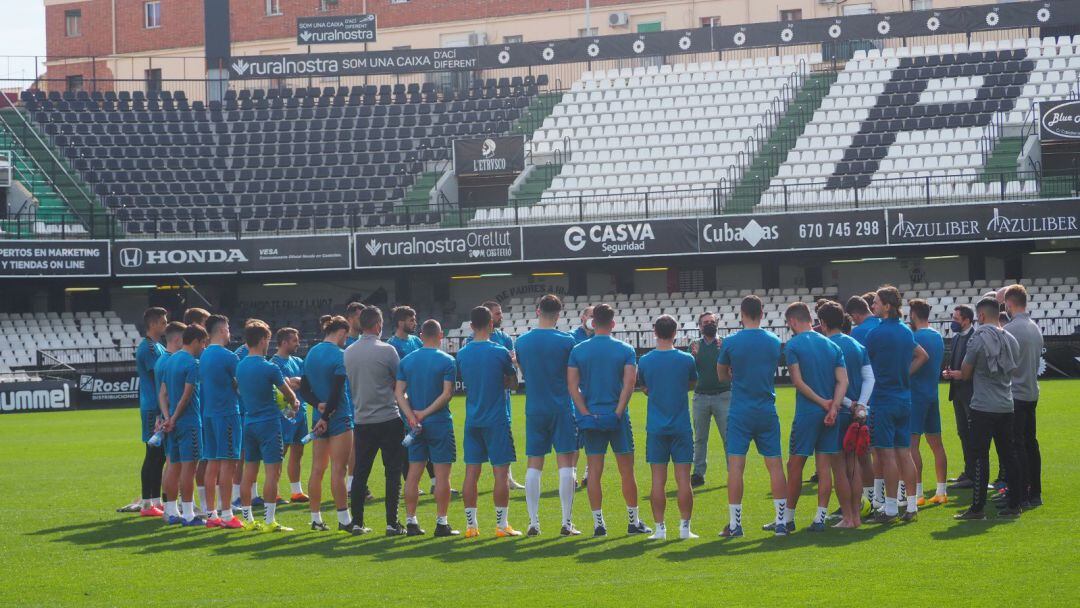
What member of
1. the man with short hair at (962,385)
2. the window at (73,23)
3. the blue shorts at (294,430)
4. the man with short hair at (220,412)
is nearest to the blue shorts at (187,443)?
the man with short hair at (220,412)

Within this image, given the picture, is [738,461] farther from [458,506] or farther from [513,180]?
[513,180]

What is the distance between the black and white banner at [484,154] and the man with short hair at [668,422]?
1101 inches

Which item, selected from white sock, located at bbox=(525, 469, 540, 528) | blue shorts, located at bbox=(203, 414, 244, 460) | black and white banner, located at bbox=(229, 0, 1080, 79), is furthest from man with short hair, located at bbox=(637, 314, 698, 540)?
black and white banner, located at bbox=(229, 0, 1080, 79)

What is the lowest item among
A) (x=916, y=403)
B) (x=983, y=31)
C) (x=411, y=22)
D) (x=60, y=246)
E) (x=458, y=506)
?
(x=458, y=506)

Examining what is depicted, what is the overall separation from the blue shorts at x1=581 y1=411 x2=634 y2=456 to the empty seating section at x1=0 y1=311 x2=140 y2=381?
24.3 m

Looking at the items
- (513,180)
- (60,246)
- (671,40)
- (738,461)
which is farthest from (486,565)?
(671,40)

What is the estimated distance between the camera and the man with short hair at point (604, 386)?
10.3 meters

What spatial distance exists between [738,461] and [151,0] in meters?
51.1

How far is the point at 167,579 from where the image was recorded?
29.9 feet

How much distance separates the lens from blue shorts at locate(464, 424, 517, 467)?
10695 millimetres

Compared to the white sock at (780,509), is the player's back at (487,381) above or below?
above

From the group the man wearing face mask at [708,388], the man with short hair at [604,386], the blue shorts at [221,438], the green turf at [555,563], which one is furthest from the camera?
the man wearing face mask at [708,388]

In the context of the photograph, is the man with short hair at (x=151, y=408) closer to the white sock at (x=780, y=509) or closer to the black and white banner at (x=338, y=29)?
the white sock at (x=780, y=509)

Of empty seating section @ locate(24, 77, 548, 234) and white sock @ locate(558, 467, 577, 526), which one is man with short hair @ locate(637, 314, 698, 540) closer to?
white sock @ locate(558, 467, 577, 526)
